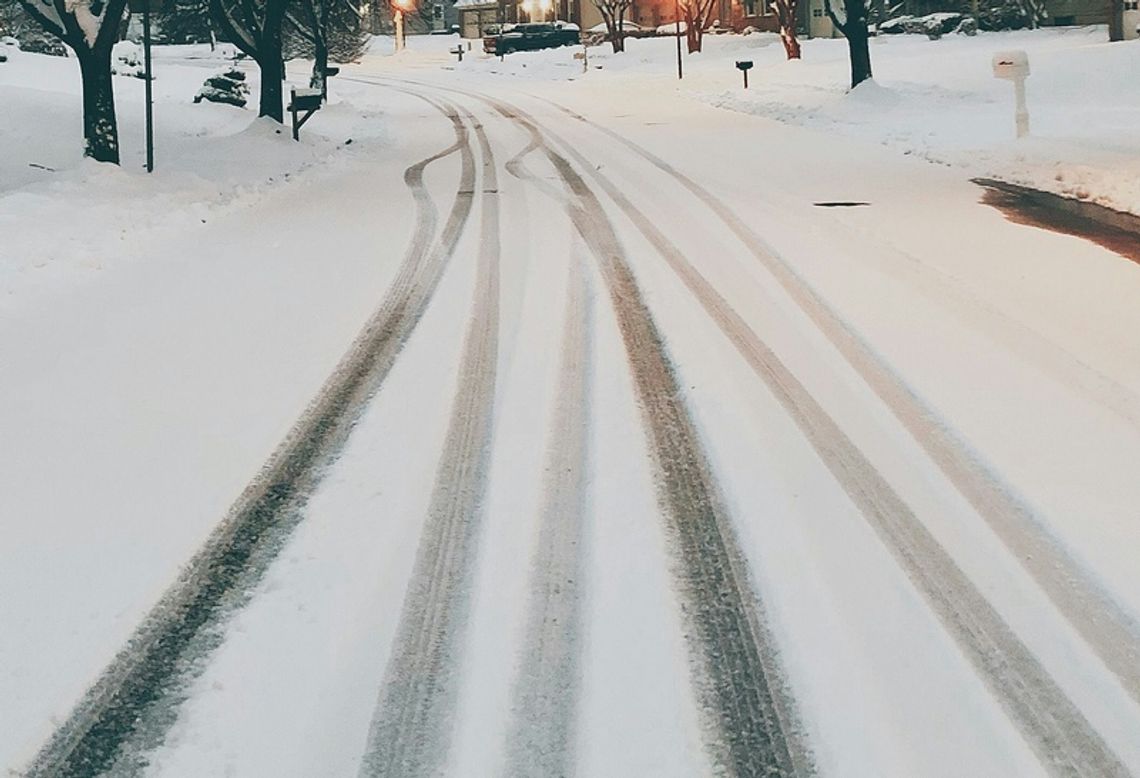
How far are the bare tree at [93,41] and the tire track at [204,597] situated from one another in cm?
1133

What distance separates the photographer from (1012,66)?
17.9m

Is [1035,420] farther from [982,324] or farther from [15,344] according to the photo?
[15,344]

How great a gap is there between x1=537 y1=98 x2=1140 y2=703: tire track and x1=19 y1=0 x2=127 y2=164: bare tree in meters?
12.6

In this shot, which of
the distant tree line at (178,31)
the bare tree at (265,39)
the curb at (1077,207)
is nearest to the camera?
the curb at (1077,207)

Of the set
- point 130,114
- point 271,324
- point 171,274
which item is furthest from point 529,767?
point 130,114

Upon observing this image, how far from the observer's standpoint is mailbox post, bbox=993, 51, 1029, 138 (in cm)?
1764

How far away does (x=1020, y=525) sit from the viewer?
4.43 m

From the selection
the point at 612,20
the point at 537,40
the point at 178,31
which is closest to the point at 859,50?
the point at 178,31

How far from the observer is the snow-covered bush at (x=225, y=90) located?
32656 millimetres

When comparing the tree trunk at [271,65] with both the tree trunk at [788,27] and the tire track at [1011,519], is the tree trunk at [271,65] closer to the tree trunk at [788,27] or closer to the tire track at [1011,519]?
the tire track at [1011,519]

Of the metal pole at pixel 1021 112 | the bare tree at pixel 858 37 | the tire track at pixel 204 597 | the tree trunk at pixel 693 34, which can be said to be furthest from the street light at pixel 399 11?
the tire track at pixel 204 597

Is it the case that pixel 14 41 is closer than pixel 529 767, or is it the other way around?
pixel 529 767

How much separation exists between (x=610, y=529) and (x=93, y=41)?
14869 millimetres

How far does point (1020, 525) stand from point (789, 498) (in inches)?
33.4
